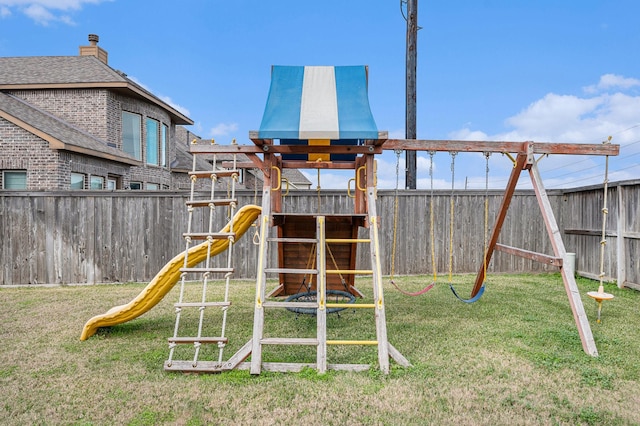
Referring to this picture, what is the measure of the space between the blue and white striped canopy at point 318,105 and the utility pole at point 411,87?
4875mm

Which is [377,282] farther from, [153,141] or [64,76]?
[64,76]

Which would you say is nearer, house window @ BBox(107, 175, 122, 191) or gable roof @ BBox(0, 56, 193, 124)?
house window @ BBox(107, 175, 122, 191)

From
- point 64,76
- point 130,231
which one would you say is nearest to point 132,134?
point 64,76

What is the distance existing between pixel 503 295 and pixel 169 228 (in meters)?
7.03

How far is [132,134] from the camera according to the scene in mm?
15664

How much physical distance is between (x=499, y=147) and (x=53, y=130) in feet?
37.5

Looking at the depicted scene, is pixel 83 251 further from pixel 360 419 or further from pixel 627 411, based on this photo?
pixel 627 411

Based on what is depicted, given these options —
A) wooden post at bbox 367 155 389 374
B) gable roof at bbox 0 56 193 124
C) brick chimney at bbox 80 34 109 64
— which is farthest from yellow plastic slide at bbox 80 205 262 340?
brick chimney at bbox 80 34 109 64

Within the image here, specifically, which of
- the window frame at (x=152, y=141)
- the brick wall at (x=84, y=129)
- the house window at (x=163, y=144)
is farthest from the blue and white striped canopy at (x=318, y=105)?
the house window at (x=163, y=144)

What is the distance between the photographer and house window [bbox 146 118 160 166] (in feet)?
54.0

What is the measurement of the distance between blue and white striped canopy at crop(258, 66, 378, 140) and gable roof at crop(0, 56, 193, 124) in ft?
32.6

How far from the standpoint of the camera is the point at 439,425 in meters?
3.20

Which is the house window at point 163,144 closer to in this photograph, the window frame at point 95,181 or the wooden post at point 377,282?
the window frame at point 95,181

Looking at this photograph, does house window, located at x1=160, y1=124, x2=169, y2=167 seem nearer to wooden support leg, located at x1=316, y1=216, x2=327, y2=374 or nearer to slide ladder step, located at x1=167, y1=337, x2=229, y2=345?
wooden support leg, located at x1=316, y1=216, x2=327, y2=374
